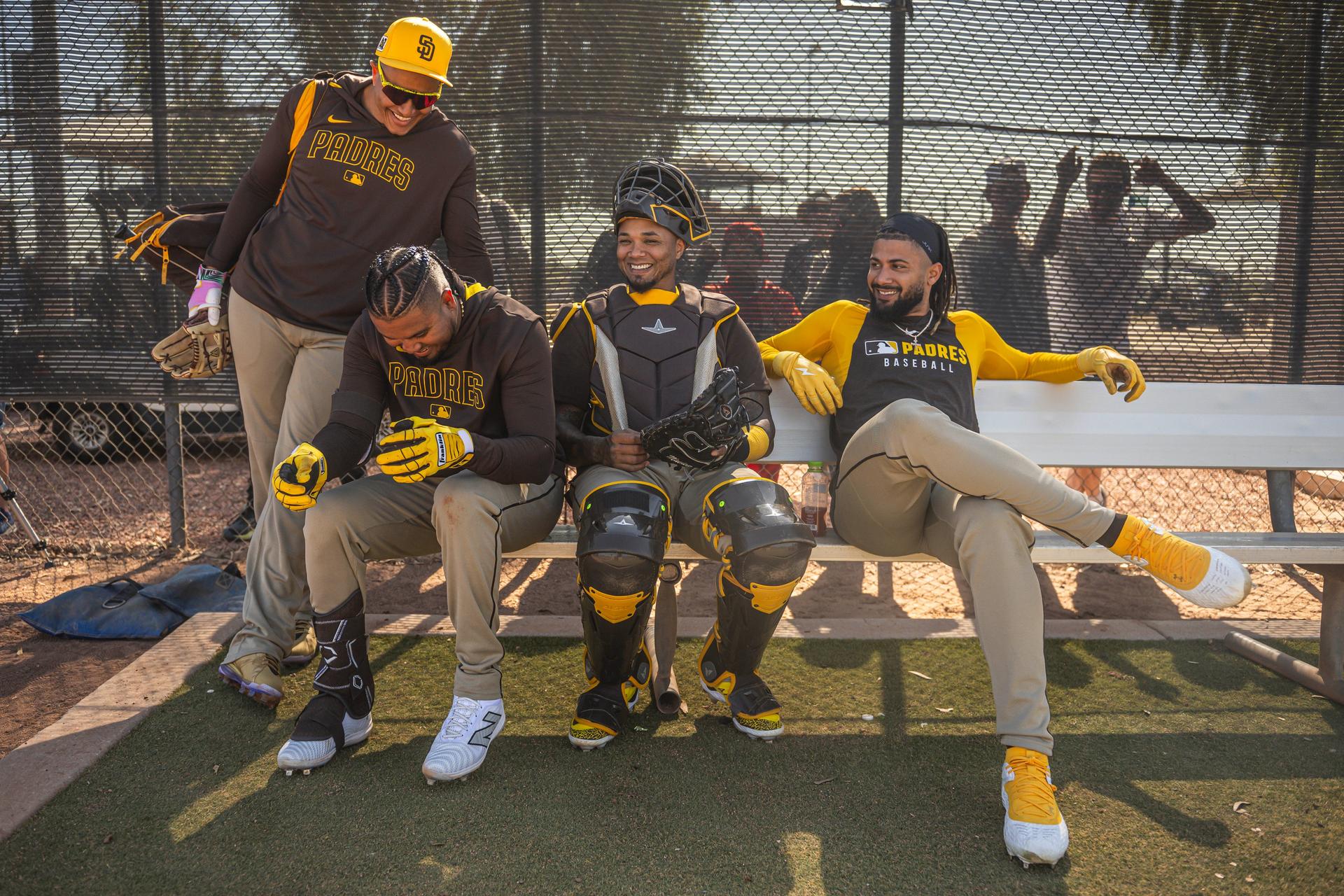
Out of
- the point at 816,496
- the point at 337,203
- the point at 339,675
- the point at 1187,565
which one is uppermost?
the point at 337,203

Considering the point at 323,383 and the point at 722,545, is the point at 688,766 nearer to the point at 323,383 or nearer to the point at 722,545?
the point at 722,545

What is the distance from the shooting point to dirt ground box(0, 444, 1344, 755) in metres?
3.43

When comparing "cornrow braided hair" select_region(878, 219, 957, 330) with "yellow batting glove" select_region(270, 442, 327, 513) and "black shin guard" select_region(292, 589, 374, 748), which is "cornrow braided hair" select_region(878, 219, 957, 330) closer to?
"yellow batting glove" select_region(270, 442, 327, 513)

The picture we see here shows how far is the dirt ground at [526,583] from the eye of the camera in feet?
11.2

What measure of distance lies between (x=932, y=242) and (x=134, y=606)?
3259 millimetres

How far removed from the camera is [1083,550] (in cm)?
291

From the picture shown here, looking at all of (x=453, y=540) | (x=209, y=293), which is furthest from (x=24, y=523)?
(x=453, y=540)

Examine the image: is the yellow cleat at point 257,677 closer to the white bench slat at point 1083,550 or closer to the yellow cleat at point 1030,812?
the white bench slat at point 1083,550

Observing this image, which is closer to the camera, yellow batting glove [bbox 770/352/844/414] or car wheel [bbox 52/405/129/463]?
yellow batting glove [bbox 770/352/844/414]

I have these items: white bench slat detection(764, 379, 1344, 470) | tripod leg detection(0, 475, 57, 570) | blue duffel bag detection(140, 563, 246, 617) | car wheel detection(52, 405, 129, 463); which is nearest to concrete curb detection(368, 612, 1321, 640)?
blue duffel bag detection(140, 563, 246, 617)

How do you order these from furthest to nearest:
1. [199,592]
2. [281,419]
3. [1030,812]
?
[199,592] < [281,419] < [1030,812]

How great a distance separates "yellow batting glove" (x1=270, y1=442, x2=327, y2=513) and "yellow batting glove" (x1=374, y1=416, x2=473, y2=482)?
6.9 inches

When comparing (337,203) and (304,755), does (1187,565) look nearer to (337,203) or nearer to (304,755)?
(304,755)

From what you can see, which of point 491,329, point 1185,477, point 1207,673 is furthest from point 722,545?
point 1185,477
